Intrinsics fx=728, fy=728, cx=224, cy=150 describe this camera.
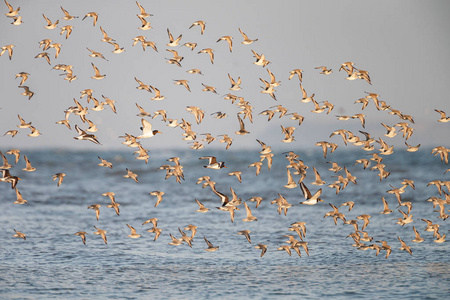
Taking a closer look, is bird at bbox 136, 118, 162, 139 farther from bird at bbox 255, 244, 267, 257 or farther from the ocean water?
bird at bbox 255, 244, 267, 257

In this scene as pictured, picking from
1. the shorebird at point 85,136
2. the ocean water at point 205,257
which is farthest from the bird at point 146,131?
the ocean water at point 205,257

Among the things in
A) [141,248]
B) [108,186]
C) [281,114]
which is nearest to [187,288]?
[141,248]

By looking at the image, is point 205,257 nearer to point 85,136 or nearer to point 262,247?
point 262,247

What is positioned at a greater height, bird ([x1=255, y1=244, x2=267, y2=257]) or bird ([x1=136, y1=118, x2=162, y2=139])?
bird ([x1=136, y1=118, x2=162, y2=139])

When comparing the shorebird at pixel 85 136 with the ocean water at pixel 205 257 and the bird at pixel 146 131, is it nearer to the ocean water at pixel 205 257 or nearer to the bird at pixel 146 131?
the bird at pixel 146 131

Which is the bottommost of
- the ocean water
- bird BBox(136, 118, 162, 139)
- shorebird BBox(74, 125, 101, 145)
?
the ocean water

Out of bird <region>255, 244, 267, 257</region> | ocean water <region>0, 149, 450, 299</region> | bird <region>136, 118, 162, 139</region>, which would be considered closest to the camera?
ocean water <region>0, 149, 450, 299</region>

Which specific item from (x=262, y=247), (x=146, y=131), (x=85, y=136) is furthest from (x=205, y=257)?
(x=85, y=136)

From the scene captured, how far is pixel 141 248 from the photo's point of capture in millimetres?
24203

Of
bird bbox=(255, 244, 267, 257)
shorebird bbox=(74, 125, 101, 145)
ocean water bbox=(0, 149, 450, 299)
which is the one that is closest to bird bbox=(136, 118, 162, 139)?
shorebird bbox=(74, 125, 101, 145)

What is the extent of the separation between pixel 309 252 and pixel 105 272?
22.0 feet

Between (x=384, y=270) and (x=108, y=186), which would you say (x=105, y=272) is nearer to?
(x=384, y=270)

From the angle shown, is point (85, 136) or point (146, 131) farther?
point (146, 131)

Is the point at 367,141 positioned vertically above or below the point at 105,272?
above
